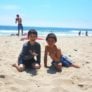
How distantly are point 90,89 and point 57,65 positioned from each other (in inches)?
57.7

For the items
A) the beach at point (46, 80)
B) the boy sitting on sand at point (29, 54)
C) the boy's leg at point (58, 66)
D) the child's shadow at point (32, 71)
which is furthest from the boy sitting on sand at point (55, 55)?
the child's shadow at point (32, 71)

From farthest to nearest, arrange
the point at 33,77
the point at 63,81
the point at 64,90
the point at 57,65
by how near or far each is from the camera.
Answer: the point at 57,65, the point at 33,77, the point at 63,81, the point at 64,90

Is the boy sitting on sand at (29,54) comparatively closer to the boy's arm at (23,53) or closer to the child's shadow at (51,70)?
the boy's arm at (23,53)

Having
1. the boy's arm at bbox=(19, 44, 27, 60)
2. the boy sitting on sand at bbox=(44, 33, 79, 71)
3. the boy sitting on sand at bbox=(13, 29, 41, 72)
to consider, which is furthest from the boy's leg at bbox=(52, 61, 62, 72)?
the boy's arm at bbox=(19, 44, 27, 60)

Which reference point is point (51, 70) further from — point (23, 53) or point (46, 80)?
point (46, 80)

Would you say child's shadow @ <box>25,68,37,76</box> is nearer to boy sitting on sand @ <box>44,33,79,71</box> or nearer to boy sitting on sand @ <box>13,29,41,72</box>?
boy sitting on sand @ <box>13,29,41,72</box>

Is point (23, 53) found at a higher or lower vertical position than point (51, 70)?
higher

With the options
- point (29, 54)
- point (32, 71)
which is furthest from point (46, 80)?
point (29, 54)

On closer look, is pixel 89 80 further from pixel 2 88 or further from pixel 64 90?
pixel 2 88

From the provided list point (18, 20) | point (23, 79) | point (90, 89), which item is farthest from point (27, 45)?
point (18, 20)

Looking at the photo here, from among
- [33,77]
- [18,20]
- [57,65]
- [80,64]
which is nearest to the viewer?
[33,77]

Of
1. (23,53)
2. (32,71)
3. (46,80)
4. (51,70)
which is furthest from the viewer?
(23,53)

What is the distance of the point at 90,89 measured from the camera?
4629 mm

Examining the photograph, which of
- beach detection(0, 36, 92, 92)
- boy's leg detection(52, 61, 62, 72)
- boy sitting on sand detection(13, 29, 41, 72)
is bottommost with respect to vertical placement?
beach detection(0, 36, 92, 92)
